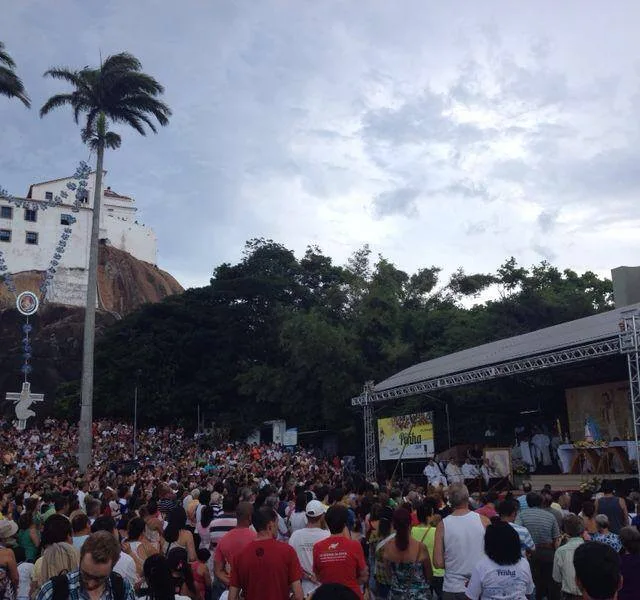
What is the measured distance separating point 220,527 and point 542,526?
3.22m

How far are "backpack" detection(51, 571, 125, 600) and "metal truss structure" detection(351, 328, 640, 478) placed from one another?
1236cm

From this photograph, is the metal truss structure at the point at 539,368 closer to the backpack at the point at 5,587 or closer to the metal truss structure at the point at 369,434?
the metal truss structure at the point at 369,434

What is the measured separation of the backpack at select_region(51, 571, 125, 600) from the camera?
383cm

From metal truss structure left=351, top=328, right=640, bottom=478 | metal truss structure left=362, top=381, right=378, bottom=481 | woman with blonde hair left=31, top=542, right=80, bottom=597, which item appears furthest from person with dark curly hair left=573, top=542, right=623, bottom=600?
metal truss structure left=362, top=381, right=378, bottom=481

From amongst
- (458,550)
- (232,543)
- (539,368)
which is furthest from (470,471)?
(232,543)

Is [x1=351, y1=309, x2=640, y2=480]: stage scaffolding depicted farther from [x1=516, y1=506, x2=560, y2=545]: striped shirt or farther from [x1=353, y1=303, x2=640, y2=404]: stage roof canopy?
[x1=516, y1=506, x2=560, y2=545]: striped shirt

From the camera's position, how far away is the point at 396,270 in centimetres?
4178

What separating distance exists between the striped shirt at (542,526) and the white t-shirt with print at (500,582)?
2.27 meters

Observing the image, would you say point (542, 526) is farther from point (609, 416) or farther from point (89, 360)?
point (89, 360)

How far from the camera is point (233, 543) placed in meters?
5.72

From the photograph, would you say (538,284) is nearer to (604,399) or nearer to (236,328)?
(604,399)

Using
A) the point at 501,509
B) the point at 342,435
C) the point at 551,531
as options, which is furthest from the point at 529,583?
the point at 342,435

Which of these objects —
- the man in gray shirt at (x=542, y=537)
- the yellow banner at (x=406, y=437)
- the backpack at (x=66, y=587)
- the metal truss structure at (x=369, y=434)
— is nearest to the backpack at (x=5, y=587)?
the backpack at (x=66, y=587)

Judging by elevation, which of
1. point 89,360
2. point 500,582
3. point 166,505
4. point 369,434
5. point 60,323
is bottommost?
point 500,582
